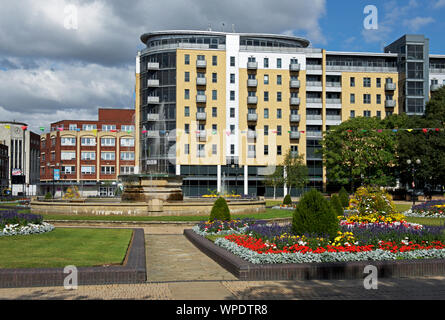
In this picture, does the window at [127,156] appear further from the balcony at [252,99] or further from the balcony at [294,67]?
the balcony at [294,67]

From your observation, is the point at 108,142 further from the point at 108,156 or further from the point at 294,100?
the point at 294,100

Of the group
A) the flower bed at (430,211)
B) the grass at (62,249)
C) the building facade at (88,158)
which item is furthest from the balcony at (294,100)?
the grass at (62,249)

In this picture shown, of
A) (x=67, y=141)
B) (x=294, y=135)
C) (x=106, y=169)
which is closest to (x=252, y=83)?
(x=294, y=135)

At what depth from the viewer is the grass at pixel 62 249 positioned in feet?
38.2

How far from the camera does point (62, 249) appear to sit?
14.0 m

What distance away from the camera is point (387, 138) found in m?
→ 67.2

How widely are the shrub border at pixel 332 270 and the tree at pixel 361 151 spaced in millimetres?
55854

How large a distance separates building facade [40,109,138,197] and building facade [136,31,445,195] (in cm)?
1391

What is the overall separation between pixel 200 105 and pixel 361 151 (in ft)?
86.3

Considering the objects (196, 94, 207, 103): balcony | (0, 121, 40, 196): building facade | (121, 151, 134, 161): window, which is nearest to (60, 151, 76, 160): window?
(121, 151, 134, 161): window

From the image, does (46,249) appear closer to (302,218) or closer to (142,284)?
(142,284)

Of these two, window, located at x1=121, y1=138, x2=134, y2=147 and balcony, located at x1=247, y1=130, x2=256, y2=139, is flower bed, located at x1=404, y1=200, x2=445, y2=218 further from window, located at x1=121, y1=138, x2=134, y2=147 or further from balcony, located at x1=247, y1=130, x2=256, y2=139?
window, located at x1=121, y1=138, x2=134, y2=147
